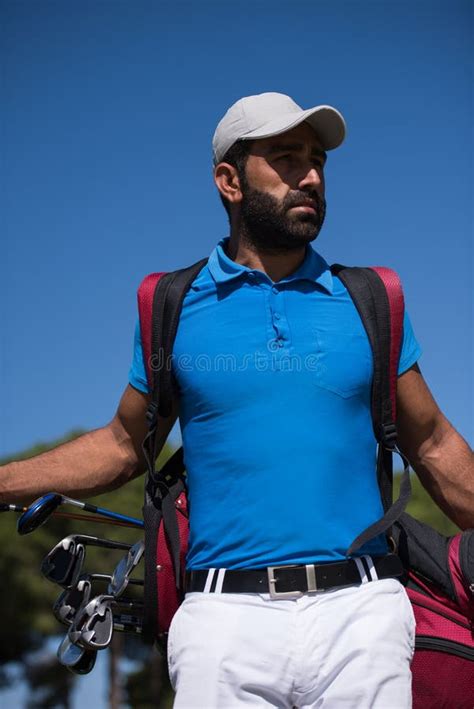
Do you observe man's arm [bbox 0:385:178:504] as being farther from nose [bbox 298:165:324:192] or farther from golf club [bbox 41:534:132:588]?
nose [bbox 298:165:324:192]

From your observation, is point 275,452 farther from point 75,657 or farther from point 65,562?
point 75,657

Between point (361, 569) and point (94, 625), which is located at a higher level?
point (361, 569)

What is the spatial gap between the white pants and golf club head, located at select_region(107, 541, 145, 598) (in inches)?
24.4

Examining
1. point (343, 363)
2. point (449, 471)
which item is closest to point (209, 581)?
point (343, 363)

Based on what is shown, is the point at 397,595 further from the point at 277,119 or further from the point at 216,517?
the point at 277,119

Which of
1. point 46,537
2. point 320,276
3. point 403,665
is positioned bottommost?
point 46,537

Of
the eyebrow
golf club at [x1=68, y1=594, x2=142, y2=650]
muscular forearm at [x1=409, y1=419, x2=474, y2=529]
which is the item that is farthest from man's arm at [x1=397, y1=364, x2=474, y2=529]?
golf club at [x1=68, y1=594, x2=142, y2=650]

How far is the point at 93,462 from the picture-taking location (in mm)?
4539

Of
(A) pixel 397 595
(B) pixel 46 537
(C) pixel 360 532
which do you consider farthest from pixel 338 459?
(B) pixel 46 537

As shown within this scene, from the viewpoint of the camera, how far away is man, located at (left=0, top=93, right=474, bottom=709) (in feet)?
11.9

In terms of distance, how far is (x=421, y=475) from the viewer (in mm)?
4434

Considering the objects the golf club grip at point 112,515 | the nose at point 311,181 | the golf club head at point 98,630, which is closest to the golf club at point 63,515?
the golf club grip at point 112,515

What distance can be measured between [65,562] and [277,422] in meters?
1.24

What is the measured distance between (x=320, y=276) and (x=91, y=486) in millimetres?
1345
